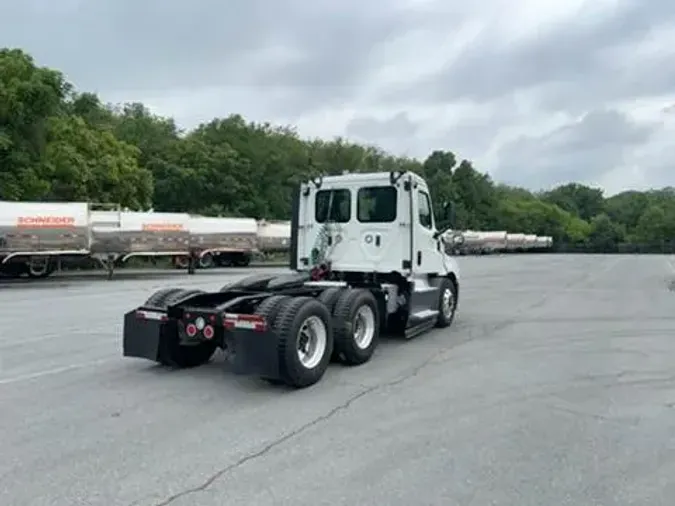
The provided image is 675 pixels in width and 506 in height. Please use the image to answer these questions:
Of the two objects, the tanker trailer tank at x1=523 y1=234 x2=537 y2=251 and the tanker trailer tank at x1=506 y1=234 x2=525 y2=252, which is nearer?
the tanker trailer tank at x1=506 y1=234 x2=525 y2=252

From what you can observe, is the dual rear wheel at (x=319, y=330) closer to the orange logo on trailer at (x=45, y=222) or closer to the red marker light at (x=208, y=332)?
the red marker light at (x=208, y=332)

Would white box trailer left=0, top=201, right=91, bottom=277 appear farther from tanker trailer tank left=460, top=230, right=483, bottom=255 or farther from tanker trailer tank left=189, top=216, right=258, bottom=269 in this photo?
tanker trailer tank left=460, top=230, right=483, bottom=255

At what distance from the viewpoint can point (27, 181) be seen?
1085 inches

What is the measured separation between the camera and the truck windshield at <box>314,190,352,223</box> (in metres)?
11.1

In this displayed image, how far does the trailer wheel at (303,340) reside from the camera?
23.1 feet

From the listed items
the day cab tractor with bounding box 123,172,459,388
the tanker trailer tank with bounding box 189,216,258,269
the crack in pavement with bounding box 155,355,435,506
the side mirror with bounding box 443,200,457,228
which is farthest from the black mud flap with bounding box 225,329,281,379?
the tanker trailer tank with bounding box 189,216,258,269

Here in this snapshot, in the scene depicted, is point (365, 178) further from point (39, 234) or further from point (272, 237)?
point (272, 237)

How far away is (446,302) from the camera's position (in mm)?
12273

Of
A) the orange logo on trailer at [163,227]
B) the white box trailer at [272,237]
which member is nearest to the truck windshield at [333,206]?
the orange logo on trailer at [163,227]

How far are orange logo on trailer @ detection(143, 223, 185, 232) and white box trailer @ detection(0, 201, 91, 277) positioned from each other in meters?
3.00

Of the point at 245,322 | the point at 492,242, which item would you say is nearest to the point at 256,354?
the point at 245,322

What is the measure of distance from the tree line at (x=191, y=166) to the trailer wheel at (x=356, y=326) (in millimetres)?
3353

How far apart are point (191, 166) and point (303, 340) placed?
4906cm

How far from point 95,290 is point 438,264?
13.8 metres
